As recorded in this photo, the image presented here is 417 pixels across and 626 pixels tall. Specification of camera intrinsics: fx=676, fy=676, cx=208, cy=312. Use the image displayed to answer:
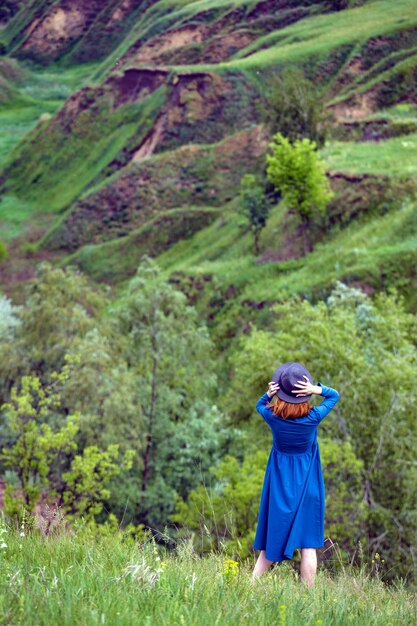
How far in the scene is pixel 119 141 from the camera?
82.8 metres

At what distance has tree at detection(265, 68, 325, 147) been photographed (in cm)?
4631

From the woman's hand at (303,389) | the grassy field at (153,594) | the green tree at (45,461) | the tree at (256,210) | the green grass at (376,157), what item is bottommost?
the green tree at (45,461)

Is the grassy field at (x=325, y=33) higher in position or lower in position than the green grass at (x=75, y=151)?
higher

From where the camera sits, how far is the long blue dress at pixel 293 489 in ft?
16.9

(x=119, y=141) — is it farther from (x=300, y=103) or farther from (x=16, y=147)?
(x=300, y=103)

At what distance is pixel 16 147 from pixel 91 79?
106 ft

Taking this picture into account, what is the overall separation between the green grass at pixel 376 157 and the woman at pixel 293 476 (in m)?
34.8

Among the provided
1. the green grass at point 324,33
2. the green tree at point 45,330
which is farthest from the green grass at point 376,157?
the green grass at point 324,33

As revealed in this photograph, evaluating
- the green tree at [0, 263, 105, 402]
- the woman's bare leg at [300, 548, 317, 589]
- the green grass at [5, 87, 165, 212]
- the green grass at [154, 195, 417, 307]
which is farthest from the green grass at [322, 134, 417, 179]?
the green grass at [5, 87, 165, 212]

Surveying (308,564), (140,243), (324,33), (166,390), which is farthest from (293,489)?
(324,33)

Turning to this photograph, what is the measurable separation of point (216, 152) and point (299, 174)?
3688 cm

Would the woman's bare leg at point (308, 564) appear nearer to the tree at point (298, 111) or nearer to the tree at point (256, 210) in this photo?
the tree at point (256, 210)

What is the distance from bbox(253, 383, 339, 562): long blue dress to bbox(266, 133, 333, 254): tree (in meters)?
32.1

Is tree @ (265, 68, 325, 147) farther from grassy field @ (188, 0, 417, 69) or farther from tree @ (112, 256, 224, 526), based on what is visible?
tree @ (112, 256, 224, 526)
